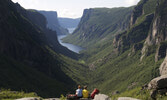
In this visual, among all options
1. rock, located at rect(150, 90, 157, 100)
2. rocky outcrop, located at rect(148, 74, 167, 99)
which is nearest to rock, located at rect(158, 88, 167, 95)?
rocky outcrop, located at rect(148, 74, 167, 99)

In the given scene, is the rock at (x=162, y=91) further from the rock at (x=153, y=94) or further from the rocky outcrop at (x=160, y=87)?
the rock at (x=153, y=94)

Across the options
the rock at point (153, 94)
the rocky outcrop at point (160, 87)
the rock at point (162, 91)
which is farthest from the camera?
the rock at point (153, 94)

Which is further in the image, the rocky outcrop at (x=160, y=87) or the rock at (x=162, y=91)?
the rocky outcrop at (x=160, y=87)

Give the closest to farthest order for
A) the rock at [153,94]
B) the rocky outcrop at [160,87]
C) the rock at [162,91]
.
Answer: the rock at [162,91] → the rocky outcrop at [160,87] → the rock at [153,94]

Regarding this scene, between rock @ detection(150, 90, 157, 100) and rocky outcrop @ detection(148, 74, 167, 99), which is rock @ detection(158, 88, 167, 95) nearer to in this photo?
rocky outcrop @ detection(148, 74, 167, 99)

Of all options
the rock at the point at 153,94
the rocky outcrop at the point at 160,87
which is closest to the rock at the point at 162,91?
the rocky outcrop at the point at 160,87

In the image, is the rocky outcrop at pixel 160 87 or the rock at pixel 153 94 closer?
the rocky outcrop at pixel 160 87

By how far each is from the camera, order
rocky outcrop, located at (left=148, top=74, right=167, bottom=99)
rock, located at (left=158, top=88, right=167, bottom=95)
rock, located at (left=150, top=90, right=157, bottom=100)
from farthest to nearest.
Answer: rock, located at (left=150, top=90, right=157, bottom=100) → rocky outcrop, located at (left=148, top=74, right=167, bottom=99) → rock, located at (left=158, top=88, right=167, bottom=95)

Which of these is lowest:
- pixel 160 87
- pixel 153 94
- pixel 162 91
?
pixel 153 94

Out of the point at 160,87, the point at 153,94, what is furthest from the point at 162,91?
the point at 153,94

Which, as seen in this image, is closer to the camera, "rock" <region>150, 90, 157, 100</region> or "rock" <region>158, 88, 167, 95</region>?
"rock" <region>158, 88, 167, 95</region>

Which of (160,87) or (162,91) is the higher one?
(160,87)

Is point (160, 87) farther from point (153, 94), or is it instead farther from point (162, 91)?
point (153, 94)

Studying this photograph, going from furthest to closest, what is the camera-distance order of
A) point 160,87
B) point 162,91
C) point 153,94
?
point 153,94 → point 160,87 → point 162,91
